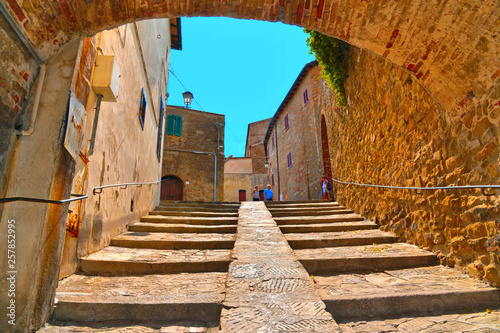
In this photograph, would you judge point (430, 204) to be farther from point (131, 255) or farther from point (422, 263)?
point (131, 255)

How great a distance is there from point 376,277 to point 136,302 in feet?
7.42

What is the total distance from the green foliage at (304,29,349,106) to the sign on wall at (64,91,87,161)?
506cm

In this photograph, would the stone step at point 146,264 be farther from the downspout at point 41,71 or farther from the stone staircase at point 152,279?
the downspout at point 41,71

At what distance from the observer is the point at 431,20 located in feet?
7.65

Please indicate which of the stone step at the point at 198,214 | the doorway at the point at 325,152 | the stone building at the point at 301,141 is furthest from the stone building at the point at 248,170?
the stone step at the point at 198,214

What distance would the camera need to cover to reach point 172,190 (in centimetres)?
1361

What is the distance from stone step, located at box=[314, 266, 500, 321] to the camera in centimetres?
209

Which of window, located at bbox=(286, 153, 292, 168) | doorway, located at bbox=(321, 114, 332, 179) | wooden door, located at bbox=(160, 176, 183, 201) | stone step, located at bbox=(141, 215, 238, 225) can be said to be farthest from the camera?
window, located at bbox=(286, 153, 292, 168)

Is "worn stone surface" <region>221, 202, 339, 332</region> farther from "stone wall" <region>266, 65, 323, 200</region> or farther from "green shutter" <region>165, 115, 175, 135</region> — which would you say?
"green shutter" <region>165, 115, 175, 135</region>

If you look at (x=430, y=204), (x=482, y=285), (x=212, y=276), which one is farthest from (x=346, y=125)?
(x=212, y=276)

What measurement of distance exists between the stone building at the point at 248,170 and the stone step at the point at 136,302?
19.4 metres

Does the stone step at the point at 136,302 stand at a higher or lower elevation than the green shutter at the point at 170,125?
lower

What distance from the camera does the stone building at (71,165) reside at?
1827 millimetres

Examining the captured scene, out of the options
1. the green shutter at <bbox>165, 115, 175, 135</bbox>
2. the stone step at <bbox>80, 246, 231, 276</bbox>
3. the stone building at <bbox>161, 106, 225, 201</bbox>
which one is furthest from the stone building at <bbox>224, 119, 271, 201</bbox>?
the stone step at <bbox>80, 246, 231, 276</bbox>
